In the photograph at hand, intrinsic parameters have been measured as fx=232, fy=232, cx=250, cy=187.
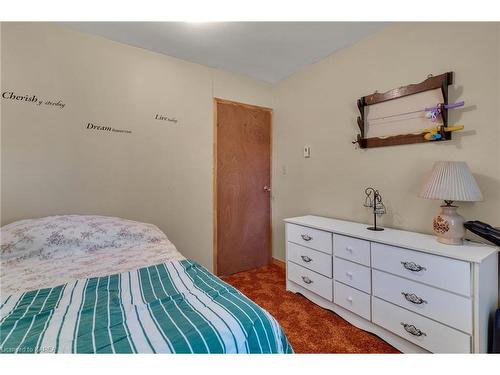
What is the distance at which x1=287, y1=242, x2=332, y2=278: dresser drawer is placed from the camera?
1867mm

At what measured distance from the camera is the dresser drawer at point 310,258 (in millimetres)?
1867

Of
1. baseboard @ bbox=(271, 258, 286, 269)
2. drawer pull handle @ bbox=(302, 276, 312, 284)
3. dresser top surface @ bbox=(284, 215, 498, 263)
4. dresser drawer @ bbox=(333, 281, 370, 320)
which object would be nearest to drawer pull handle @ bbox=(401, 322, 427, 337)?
dresser drawer @ bbox=(333, 281, 370, 320)

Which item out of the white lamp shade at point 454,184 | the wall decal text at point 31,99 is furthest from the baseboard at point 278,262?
the wall decal text at point 31,99

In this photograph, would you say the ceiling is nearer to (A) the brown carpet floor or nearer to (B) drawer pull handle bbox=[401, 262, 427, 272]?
(B) drawer pull handle bbox=[401, 262, 427, 272]

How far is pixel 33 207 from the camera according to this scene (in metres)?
1.75

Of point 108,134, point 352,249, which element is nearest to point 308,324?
point 352,249

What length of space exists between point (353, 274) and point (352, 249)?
0.59 feet

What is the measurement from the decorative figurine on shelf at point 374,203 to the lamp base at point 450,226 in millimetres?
414

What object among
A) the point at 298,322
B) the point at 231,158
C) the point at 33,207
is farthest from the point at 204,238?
the point at 33,207

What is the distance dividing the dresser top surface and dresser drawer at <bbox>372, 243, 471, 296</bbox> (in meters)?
0.04

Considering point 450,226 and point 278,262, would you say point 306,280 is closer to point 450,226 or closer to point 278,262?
point 278,262

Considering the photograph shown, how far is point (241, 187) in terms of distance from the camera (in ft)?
9.10

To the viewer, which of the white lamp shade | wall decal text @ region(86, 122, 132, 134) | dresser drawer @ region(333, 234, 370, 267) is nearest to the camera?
the white lamp shade
